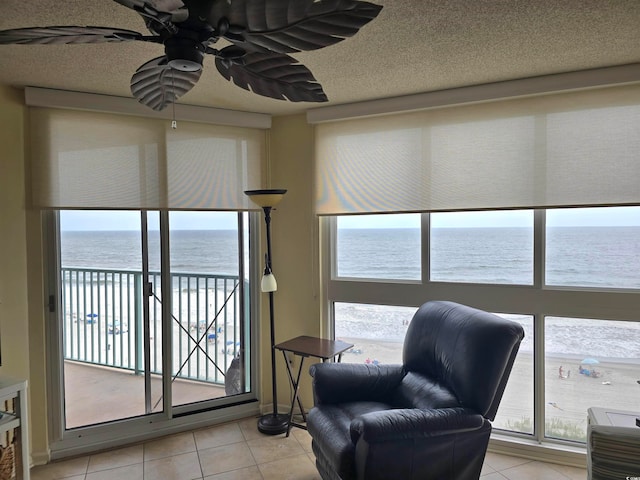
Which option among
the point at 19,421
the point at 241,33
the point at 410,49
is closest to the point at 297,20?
the point at 241,33

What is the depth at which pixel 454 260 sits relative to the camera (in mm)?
2973

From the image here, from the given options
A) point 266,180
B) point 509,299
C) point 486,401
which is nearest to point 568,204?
point 509,299

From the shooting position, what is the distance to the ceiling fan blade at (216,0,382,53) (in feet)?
3.35

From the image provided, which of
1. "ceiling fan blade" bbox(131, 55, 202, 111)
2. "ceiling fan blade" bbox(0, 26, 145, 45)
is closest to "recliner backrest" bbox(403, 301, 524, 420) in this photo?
"ceiling fan blade" bbox(131, 55, 202, 111)

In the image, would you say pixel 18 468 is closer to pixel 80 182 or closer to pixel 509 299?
pixel 80 182

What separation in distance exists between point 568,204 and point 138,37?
247 cm

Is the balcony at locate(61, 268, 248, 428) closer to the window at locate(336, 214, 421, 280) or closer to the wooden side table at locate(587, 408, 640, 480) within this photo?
the window at locate(336, 214, 421, 280)

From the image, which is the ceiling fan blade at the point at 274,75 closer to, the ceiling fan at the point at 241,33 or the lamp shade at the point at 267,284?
the ceiling fan at the point at 241,33

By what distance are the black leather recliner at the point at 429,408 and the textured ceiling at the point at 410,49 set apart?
54.8 inches

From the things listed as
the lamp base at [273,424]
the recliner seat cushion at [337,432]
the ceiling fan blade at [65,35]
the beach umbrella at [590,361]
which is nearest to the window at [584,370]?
the beach umbrella at [590,361]

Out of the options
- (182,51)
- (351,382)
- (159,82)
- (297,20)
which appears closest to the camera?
(297,20)

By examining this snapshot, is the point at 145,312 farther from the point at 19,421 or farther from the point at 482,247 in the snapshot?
the point at 482,247

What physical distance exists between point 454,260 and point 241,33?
2282 mm

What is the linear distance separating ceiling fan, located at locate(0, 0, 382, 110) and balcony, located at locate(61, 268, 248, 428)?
6.77 ft
